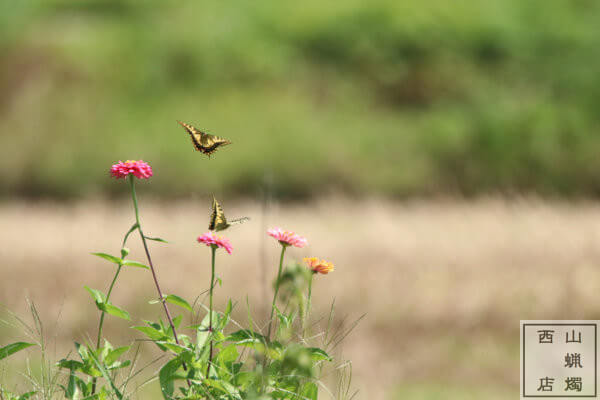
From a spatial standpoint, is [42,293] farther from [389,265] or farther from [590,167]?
[590,167]

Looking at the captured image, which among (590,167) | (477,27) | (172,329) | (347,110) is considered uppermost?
(477,27)

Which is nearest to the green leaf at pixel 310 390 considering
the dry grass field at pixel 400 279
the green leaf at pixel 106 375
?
the green leaf at pixel 106 375

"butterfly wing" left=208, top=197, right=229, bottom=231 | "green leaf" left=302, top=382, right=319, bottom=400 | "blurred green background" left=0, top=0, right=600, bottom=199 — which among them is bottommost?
"green leaf" left=302, top=382, right=319, bottom=400

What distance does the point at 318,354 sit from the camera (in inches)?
19.4

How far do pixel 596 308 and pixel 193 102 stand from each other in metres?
1.83

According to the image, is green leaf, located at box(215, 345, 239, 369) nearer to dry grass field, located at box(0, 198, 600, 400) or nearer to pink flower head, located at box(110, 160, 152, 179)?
pink flower head, located at box(110, 160, 152, 179)

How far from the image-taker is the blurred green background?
2789 millimetres

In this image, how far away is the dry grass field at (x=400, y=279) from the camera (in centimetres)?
171

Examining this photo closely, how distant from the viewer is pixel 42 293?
6.81 ft

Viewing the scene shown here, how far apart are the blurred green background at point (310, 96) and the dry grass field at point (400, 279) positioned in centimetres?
37

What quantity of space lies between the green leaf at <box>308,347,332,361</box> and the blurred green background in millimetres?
2088

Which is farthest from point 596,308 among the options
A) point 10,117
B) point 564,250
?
point 10,117

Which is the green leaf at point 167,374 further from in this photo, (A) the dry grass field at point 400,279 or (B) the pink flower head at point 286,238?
(A) the dry grass field at point 400,279

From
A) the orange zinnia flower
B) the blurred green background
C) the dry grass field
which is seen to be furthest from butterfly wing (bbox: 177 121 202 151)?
the blurred green background
